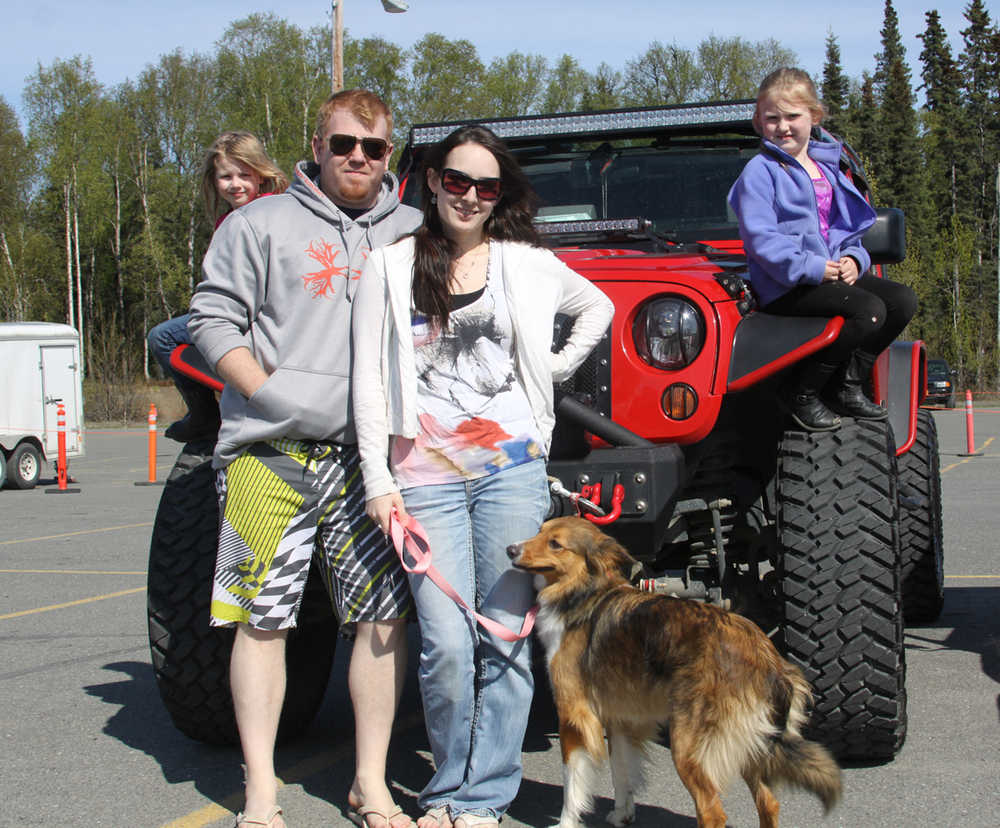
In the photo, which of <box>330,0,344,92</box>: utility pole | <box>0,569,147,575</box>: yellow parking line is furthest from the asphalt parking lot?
<box>330,0,344,92</box>: utility pole

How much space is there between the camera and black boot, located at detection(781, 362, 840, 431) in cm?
380

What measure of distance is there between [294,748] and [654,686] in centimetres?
173

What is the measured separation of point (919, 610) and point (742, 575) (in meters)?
2.22

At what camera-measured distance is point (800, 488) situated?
3.71m

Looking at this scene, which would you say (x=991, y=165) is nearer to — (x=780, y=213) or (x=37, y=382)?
(x=37, y=382)

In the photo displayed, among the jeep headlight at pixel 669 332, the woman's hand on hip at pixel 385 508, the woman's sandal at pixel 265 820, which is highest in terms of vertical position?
the jeep headlight at pixel 669 332

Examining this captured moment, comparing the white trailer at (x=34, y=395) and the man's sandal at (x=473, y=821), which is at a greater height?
the white trailer at (x=34, y=395)

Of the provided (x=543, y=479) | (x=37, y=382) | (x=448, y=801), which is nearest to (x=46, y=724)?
(x=448, y=801)

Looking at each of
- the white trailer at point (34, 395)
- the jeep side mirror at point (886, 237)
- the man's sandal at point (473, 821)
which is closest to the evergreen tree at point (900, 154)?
the white trailer at point (34, 395)

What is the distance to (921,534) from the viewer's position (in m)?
5.82

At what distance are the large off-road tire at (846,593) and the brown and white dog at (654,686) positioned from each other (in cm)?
44

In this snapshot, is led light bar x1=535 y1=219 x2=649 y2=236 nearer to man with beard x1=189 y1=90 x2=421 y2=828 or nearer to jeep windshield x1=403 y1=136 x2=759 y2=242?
jeep windshield x1=403 y1=136 x2=759 y2=242

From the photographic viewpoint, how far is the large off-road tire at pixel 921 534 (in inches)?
228

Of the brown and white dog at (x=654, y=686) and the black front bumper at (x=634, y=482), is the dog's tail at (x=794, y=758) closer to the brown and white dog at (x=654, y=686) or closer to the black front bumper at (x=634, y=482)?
the brown and white dog at (x=654, y=686)
